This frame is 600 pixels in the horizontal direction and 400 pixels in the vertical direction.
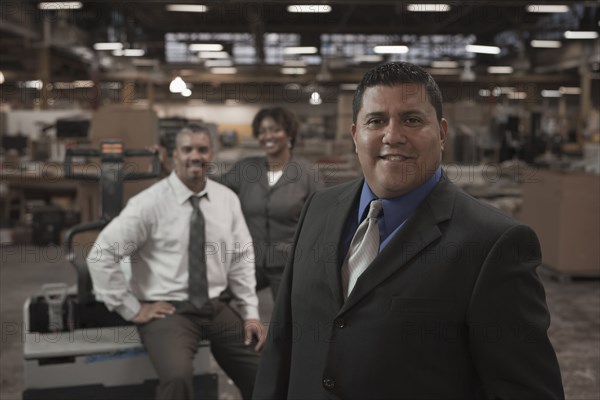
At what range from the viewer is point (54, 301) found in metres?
3.05

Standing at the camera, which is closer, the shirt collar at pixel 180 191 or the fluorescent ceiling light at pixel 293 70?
the shirt collar at pixel 180 191

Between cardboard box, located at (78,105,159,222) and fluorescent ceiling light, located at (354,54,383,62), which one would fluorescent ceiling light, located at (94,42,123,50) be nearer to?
fluorescent ceiling light, located at (354,54,383,62)

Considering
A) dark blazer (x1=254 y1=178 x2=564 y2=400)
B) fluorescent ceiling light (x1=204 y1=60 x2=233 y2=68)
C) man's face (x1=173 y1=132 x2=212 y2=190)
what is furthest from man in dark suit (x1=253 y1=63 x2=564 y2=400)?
fluorescent ceiling light (x1=204 y1=60 x2=233 y2=68)

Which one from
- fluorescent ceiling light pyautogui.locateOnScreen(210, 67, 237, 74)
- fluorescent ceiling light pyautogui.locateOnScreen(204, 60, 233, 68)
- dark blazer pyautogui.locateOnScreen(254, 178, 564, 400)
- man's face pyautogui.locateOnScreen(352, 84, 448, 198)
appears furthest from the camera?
fluorescent ceiling light pyautogui.locateOnScreen(204, 60, 233, 68)

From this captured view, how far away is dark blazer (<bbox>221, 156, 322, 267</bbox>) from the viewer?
351 centimetres

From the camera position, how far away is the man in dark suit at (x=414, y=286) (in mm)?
1232

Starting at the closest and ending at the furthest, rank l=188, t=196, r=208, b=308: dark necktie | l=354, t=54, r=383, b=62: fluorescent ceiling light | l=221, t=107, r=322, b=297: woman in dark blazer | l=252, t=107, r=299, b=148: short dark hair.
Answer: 1. l=188, t=196, r=208, b=308: dark necktie
2. l=221, t=107, r=322, b=297: woman in dark blazer
3. l=252, t=107, r=299, b=148: short dark hair
4. l=354, t=54, r=383, b=62: fluorescent ceiling light

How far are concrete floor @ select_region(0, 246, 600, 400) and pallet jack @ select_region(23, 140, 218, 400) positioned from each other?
0.77 meters

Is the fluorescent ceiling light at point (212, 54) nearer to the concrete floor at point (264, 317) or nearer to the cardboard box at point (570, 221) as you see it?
the concrete floor at point (264, 317)

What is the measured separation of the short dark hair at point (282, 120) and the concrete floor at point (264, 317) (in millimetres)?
1404

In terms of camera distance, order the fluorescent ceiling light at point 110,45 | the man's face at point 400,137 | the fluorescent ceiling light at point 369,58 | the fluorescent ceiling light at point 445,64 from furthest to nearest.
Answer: the fluorescent ceiling light at point 445,64 < the fluorescent ceiling light at point 369,58 < the fluorescent ceiling light at point 110,45 < the man's face at point 400,137

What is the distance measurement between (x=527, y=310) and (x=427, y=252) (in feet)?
0.68

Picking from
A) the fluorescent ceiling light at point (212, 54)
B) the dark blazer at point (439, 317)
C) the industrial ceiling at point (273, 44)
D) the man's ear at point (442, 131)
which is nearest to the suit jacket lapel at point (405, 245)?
the dark blazer at point (439, 317)

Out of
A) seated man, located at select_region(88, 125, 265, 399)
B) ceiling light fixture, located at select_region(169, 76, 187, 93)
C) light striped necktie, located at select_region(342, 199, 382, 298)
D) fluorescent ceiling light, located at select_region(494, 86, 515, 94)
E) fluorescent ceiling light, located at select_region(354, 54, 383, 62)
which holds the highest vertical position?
fluorescent ceiling light, located at select_region(354, 54, 383, 62)
